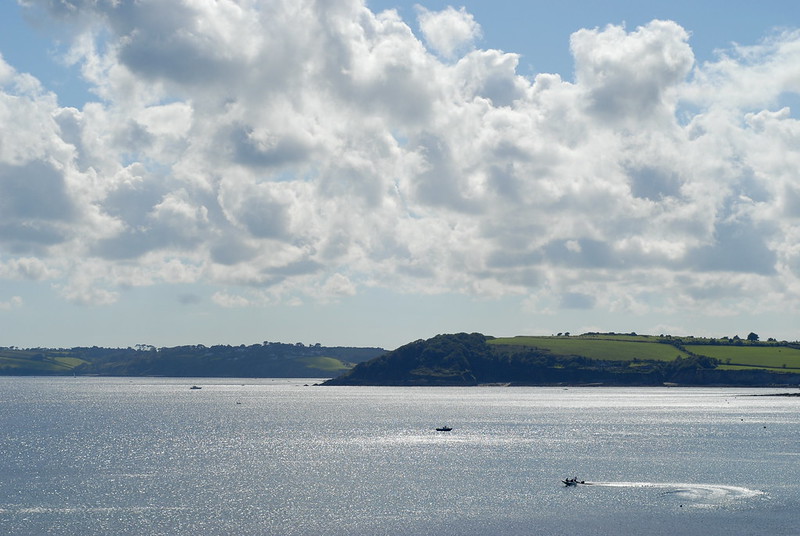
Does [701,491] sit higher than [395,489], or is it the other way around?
[701,491]

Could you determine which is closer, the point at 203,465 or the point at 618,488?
the point at 618,488

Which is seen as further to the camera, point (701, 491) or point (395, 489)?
point (395, 489)

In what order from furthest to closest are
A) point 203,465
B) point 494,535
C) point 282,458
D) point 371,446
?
1. point 371,446
2. point 282,458
3. point 203,465
4. point 494,535

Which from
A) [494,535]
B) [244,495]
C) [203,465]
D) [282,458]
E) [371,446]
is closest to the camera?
[494,535]

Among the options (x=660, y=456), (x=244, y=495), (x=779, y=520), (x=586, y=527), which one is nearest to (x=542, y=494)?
(x=586, y=527)

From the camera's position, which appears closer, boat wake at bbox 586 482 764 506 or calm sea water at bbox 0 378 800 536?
calm sea water at bbox 0 378 800 536

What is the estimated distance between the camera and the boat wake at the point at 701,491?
11638 centimetres

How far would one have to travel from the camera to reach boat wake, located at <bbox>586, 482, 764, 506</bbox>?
11638 cm

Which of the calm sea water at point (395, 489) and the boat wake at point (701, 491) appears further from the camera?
the boat wake at point (701, 491)

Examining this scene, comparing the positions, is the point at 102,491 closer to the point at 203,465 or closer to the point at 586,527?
the point at 203,465

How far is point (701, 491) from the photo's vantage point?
12356cm

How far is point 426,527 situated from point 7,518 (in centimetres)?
4878

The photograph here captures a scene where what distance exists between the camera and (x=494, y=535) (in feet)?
317

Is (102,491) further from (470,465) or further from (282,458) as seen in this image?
(470,465)
